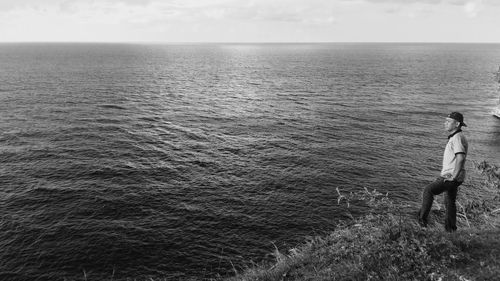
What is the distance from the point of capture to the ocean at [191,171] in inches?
1038

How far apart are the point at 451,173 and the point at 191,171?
107 feet

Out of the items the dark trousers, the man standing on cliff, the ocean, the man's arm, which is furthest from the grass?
the ocean

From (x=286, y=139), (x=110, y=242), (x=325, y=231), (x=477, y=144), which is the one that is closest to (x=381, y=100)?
(x=477, y=144)

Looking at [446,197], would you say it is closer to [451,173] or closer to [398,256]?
[451,173]

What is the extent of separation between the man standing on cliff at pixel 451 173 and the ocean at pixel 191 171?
16.3m

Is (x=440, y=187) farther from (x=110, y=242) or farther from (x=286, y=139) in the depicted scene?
(x=286, y=139)

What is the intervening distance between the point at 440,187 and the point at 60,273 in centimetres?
2439

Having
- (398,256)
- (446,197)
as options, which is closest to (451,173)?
(446,197)

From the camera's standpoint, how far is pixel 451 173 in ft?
34.3

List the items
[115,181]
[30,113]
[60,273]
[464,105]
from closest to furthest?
[60,273]
[115,181]
[30,113]
[464,105]

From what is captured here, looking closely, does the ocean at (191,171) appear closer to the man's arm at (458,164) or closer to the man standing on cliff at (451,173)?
the man standing on cliff at (451,173)

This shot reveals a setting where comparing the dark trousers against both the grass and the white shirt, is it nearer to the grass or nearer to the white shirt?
the white shirt

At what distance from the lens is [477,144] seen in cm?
4906

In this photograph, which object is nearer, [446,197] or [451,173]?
[451,173]
